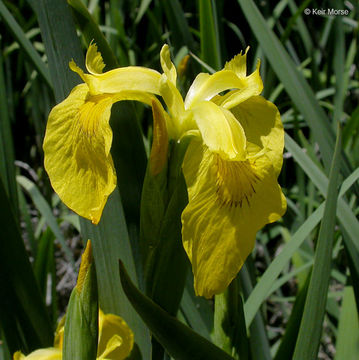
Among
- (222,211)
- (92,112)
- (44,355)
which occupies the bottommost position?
(44,355)

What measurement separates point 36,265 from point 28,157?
131cm

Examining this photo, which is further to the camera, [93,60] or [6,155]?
[6,155]

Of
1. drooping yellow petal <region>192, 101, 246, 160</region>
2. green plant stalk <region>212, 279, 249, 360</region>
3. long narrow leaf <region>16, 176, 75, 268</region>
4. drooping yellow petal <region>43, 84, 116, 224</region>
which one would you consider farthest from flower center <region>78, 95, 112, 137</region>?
long narrow leaf <region>16, 176, 75, 268</region>

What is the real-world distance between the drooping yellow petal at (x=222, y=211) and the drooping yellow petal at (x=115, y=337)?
200mm

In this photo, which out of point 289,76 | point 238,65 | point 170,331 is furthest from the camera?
point 289,76

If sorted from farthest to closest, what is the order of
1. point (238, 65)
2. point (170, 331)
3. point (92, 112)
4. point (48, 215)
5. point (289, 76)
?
point (48, 215) → point (289, 76) → point (238, 65) → point (92, 112) → point (170, 331)

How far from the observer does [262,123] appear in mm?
713

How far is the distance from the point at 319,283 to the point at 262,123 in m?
0.22

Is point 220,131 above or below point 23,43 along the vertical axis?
below

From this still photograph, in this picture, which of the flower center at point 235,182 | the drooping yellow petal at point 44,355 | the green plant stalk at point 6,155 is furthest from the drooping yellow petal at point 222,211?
the green plant stalk at point 6,155

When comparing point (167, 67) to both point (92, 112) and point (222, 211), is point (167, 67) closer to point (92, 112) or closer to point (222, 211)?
point (92, 112)

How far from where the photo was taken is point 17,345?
77 cm

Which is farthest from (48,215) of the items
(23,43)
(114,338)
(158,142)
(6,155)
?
(158,142)

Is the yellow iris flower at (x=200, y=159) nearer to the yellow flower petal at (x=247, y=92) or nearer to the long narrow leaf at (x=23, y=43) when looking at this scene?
the yellow flower petal at (x=247, y=92)
